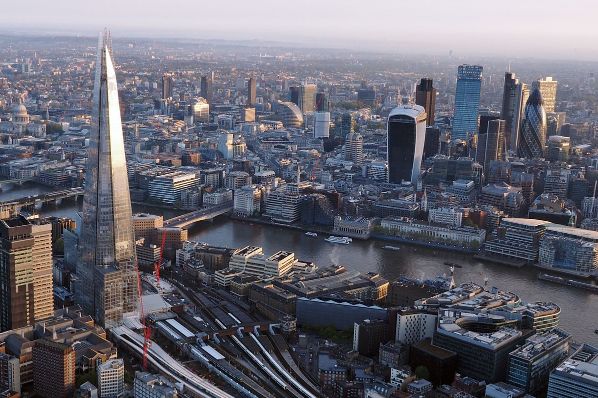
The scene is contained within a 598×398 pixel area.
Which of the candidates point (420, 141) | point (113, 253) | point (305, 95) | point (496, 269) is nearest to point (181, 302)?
point (113, 253)

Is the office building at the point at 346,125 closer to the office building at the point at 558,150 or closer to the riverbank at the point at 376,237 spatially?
the office building at the point at 558,150

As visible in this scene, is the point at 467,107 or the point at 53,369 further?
the point at 467,107

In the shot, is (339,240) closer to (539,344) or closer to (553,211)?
(553,211)

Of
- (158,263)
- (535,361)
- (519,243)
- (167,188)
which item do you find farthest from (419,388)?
(167,188)

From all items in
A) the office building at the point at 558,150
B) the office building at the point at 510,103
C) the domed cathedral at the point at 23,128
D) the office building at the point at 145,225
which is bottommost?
the office building at the point at 145,225

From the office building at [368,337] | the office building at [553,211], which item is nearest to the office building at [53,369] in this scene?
the office building at [368,337]

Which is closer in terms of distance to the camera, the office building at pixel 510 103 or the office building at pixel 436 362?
the office building at pixel 436 362
